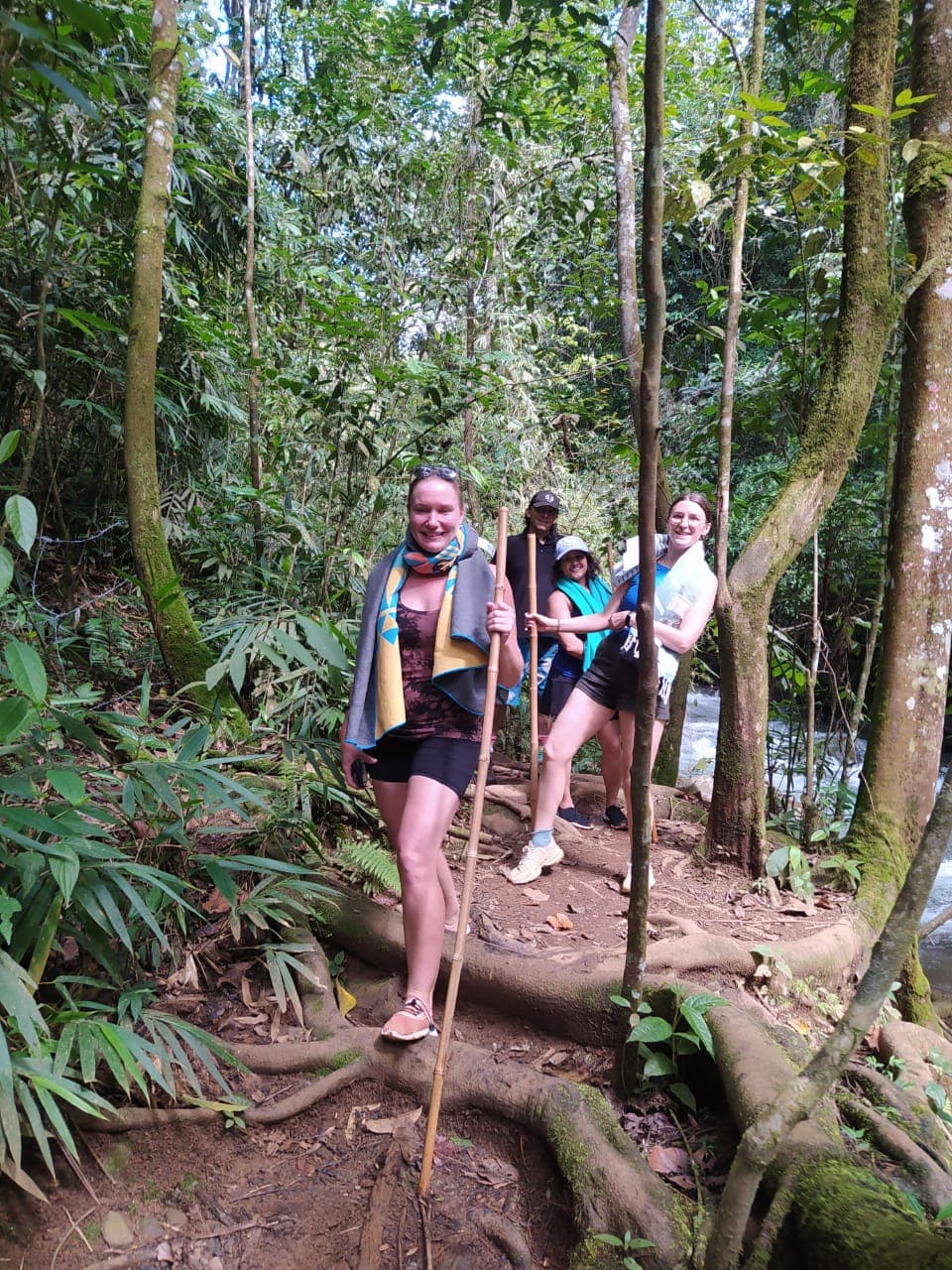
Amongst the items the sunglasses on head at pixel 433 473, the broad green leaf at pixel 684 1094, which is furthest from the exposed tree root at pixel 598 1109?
the sunglasses on head at pixel 433 473

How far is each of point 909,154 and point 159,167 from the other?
383 cm

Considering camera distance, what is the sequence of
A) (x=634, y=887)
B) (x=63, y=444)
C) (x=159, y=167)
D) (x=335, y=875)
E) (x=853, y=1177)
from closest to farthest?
(x=853, y=1177), (x=634, y=887), (x=335, y=875), (x=159, y=167), (x=63, y=444)

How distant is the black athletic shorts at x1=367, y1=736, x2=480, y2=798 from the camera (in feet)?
9.14

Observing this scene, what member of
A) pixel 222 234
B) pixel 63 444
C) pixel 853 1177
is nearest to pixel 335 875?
pixel 853 1177

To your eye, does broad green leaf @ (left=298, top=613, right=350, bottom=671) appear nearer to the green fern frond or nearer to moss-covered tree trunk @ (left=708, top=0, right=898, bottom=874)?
the green fern frond

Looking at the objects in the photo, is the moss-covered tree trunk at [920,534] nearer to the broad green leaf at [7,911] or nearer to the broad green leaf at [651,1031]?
the broad green leaf at [651,1031]

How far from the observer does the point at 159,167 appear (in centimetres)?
438

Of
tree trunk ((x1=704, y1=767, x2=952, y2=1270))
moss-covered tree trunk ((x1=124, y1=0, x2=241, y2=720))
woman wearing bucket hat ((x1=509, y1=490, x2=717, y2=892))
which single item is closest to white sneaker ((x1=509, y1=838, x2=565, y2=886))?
woman wearing bucket hat ((x1=509, y1=490, x2=717, y2=892))

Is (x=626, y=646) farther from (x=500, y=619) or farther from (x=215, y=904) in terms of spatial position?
(x=215, y=904)

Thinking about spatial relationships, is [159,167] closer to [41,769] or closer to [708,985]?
[41,769]

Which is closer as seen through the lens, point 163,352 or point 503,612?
point 503,612

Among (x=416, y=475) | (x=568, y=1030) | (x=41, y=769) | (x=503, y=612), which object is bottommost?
(x=568, y=1030)

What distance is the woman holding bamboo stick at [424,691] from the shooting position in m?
2.71

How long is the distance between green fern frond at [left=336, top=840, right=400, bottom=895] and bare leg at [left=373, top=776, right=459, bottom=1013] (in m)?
0.79
